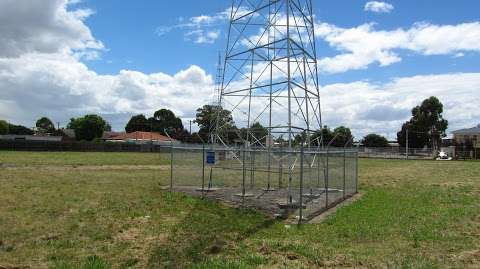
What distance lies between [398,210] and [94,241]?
876 centimetres

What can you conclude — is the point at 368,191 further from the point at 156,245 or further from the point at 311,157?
the point at 156,245

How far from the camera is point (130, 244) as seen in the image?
9.41 meters

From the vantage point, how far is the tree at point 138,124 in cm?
13225

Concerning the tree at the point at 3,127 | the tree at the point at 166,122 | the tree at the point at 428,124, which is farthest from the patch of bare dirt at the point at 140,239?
the tree at the point at 3,127

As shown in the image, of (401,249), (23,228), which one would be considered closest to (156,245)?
(23,228)

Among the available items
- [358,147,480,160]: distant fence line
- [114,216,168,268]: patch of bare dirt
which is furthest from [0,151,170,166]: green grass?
[358,147,480,160]: distant fence line

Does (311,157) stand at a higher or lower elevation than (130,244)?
higher

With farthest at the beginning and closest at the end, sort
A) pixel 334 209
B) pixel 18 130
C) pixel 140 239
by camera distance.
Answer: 1. pixel 18 130
2. pixel 334 209
3. pixel 140 239

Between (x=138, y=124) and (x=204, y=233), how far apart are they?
12456cm

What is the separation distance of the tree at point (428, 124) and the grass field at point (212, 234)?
85.1 m

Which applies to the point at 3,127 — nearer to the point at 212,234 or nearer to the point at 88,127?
the point at 88,127

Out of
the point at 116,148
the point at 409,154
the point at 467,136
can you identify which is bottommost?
the point at 409,154

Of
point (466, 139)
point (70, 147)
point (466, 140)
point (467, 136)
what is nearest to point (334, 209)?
point (70, 147)

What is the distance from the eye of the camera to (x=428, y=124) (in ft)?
319
